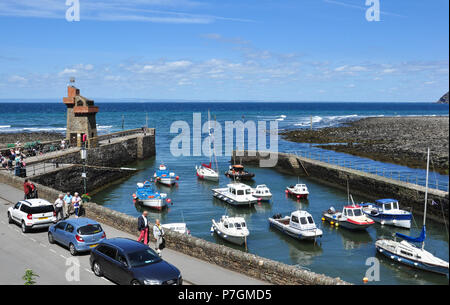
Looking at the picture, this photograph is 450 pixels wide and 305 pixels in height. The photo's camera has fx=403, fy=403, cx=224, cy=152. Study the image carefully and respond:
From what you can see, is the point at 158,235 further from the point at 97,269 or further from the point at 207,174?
the point at 207,174

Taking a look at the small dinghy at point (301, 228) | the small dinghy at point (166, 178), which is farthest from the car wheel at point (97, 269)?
the small dinghy at point (166, 178)

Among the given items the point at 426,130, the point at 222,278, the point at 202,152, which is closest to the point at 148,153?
the point at 202,152

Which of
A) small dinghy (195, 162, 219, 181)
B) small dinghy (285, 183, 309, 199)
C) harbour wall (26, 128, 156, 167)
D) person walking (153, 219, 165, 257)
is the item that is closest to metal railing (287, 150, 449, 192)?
small dinghy (285, 183, 309, 199)

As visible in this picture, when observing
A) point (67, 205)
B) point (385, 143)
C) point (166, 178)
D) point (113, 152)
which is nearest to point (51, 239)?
point (67, 205)

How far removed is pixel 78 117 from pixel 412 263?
1633 inches

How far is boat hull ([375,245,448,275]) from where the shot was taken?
24.6 metres

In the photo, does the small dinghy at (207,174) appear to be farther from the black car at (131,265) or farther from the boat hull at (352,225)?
the black car at (131,265)

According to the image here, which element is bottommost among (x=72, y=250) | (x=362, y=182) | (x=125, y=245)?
(x=362, y=182)

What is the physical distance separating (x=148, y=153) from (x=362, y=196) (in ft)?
136

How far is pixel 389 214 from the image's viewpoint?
3491cm

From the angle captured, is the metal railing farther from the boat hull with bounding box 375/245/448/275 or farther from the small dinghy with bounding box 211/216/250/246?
the small dinghy with bounding box 211/216/250/246

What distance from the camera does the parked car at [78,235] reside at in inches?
666

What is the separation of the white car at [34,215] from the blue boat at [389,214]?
88.9 ft

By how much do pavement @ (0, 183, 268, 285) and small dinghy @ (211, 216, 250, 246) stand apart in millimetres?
12390
